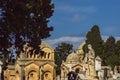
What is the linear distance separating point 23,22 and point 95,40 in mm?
54364

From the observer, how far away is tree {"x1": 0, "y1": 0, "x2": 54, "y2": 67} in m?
23.1

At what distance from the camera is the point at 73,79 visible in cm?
2414

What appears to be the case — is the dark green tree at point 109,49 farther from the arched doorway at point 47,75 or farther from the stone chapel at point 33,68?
the stone chapel at point 33,68

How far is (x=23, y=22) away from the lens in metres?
23.5

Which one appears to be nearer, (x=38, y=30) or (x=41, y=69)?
(x=38, y=30)

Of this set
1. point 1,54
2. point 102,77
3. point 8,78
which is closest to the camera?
point 1,54

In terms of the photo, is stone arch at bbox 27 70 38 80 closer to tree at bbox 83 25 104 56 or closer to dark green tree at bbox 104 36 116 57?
tree at bbox 83 25 104 56

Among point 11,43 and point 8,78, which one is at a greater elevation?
point 8,78

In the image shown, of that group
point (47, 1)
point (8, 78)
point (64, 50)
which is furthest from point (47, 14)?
point (64, 50)

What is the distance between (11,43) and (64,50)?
73325mm

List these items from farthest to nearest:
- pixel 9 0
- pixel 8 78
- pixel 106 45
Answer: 1. pixel 106 45
2. pixel 8 78
3. pixel 9 0

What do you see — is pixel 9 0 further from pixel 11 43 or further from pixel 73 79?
pixel 73 79

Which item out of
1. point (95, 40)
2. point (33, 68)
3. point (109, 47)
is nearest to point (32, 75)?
point (33, 68)

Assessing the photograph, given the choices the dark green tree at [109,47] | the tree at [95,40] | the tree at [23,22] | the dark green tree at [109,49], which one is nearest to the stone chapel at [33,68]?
the tree at [95,40]
